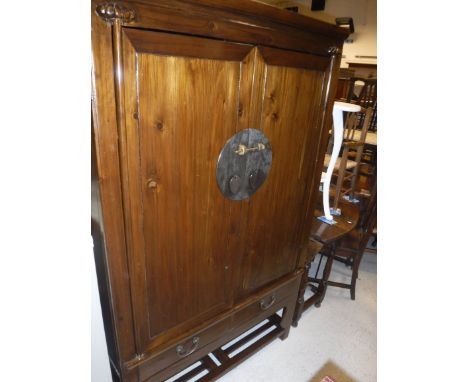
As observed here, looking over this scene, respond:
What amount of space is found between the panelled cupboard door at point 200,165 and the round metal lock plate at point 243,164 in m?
0.02

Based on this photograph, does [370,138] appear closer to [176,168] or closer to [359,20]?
[176,168]

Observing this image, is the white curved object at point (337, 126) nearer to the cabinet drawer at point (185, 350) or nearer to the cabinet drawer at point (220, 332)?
the cabinet drawer at point (220, 332)

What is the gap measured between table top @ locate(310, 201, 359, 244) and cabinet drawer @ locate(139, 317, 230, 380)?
754 mm

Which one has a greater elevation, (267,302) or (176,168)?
(176,168)

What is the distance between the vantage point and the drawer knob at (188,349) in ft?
3.67

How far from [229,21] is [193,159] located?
0.41 meters

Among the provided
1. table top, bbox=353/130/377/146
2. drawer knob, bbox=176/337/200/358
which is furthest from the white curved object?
table top, bbox=353/130/377/146

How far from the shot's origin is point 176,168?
33.7 inches

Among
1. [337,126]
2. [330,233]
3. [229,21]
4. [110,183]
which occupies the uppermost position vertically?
[229,21]

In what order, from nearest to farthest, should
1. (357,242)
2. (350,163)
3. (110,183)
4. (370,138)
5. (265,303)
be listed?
(110,183) → (265,303) → (357,242) → (350,163) → (370,138)

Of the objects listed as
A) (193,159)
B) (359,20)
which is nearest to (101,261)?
(193,159)

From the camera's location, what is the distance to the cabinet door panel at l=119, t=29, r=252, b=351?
0.73 m

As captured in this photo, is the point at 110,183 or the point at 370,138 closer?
the point at 110,183

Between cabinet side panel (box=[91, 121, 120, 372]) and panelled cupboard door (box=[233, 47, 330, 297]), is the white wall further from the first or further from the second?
cabinet side panel (box=[91, 121, 120, 372])
